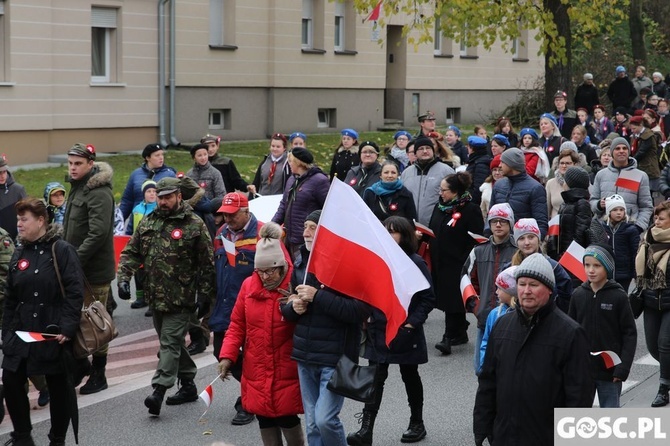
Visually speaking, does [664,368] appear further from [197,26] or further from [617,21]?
[617,21]

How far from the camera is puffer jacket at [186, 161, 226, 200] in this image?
13906 mm

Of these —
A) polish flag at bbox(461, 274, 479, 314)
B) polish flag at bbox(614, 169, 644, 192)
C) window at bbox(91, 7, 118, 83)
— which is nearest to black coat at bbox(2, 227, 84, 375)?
polish flag at bbox(461, 274, 479, 314)

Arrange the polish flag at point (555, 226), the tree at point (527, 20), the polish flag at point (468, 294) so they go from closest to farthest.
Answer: the polish flag at point (468, 294) → the polish flag at point (555, 226) → the tree at point (527, 20)

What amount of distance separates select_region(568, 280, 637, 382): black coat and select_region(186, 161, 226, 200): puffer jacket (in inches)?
236

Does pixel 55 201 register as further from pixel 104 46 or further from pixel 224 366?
pixel 104 46

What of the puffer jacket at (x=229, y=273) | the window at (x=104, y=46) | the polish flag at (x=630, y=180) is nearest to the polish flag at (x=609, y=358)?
the puffer jacket at (x=229, y=273)

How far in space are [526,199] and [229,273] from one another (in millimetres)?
3740

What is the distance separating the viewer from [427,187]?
1295cm

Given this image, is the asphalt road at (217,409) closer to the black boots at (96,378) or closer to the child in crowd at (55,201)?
the black boots at (96,378)

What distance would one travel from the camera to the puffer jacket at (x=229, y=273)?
30.9 feet

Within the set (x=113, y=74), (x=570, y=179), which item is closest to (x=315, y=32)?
(x=113, y=74)

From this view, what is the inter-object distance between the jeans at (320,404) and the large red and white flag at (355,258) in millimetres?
491

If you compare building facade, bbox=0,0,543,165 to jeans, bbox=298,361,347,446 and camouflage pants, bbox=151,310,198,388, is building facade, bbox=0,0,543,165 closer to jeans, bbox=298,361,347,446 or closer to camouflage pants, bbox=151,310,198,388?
camouflage pants, bbox=151,310,198,388

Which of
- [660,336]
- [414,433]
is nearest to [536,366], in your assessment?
[414,433]
